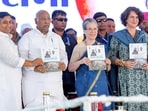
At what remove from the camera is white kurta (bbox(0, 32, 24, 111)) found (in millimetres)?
4613

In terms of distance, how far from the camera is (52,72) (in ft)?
15.8

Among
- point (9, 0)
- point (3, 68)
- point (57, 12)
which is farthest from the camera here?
point (9, 0)

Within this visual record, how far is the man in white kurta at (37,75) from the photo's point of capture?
4.80 meters

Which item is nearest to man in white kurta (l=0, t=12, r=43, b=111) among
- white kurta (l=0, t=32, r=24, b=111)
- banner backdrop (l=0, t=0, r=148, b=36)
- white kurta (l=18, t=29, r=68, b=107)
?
white kurta (l=0, t=32, r=24, b=111)

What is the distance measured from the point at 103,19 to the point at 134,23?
565mm

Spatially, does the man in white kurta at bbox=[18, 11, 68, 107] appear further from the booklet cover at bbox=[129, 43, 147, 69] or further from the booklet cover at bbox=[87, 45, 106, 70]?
the booklet cover at bbox=[129, 43, 147, 69]

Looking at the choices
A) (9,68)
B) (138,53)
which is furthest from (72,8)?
(9,68)

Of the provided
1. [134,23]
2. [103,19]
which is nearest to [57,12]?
[103,19]

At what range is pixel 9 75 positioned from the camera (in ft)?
15.4

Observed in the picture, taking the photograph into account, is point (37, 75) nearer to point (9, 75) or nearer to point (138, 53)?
point (9, 75)

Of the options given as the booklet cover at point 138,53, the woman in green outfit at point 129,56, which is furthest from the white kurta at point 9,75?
the booklet cover at point 138,53

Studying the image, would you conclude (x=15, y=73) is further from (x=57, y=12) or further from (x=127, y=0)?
(x=127, y=0)

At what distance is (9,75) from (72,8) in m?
1.55

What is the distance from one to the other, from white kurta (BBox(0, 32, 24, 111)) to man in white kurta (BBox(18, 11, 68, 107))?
3.4 inches
